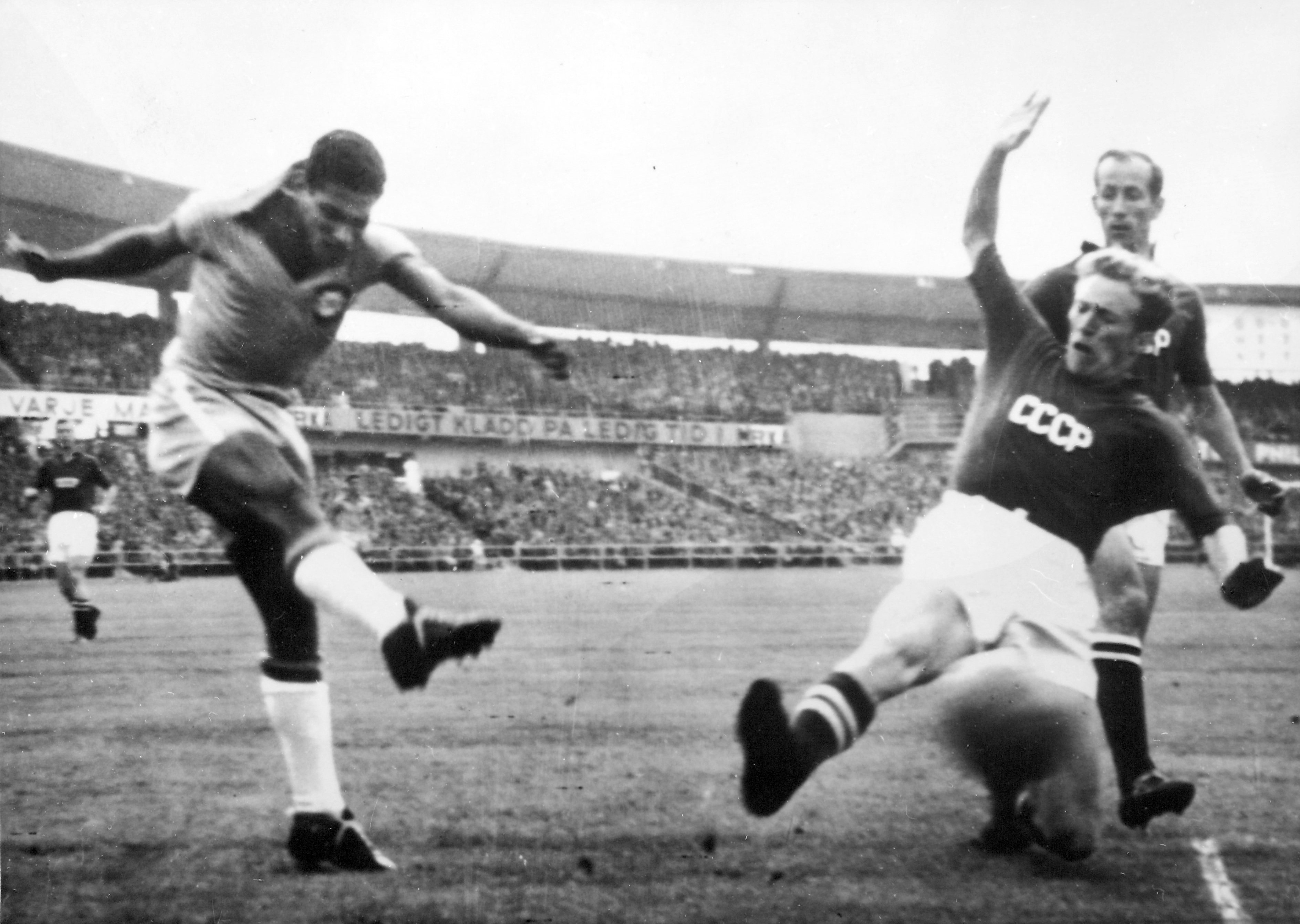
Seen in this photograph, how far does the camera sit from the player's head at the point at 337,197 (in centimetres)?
337

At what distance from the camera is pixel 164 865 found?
10.4 feet

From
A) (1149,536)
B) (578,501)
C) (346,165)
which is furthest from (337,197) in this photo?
(1149,536)

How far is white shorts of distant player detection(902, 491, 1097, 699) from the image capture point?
11.1ft

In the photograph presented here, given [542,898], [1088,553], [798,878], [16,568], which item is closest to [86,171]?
[16,568]

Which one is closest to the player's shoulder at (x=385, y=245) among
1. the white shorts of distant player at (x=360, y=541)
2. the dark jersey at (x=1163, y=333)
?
the white shorts of distant player at (x=360, y=541)

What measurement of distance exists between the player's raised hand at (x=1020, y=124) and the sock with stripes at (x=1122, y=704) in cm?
149

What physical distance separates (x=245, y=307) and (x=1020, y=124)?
7.65 feet

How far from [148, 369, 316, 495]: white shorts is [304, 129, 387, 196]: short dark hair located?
2.17 feet

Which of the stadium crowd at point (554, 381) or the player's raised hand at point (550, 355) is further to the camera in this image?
the stadium crowd at point (554, 381)

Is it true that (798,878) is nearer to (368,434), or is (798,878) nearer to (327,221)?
(368,434)

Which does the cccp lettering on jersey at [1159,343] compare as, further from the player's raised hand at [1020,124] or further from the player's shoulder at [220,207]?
the player's shoulder at [220,207]

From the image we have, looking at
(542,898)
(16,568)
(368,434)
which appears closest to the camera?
(542,898)

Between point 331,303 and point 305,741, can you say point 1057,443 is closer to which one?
point 331,303

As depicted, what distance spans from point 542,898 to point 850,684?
3.20 feet
